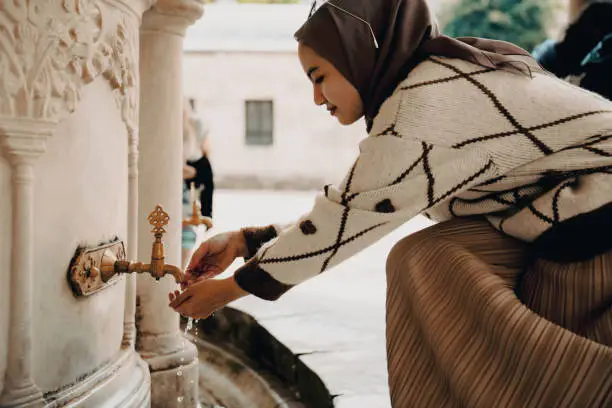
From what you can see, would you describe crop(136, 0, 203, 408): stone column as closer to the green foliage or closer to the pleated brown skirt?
the pleated brown skirt

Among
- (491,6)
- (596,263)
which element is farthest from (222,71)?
(596,263)

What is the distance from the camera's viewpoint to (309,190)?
15.3 metres

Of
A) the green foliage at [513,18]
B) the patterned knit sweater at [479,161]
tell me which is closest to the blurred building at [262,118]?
the green foliage at [513,18]

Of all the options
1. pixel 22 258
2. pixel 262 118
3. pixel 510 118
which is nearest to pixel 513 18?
pixel 262 118

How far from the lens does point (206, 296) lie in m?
1.40

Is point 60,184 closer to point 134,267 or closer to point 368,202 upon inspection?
point 134,267

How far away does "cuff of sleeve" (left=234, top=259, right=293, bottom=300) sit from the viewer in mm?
1354

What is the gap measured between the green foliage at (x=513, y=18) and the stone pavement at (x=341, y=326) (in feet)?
46.5

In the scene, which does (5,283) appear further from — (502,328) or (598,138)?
(598,138)

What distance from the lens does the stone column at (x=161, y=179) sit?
2105 mm

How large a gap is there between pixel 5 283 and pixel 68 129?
1.08ft

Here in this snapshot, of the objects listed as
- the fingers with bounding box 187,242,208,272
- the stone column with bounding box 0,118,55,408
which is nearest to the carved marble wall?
the stone column with bounding box 0,118,55,408

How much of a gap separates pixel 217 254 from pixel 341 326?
141cm

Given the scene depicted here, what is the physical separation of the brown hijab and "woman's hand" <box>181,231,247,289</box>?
502mm
